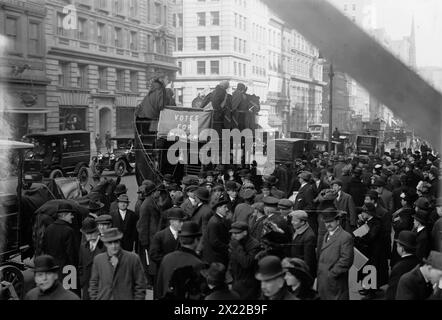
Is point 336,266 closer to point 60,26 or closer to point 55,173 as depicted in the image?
point 60,26

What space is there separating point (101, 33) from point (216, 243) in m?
12.3

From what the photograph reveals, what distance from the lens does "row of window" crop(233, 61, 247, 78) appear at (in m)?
12.7

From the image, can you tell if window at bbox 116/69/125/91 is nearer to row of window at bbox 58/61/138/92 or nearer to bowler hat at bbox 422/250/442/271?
row of window at bbox 58/61/138/92

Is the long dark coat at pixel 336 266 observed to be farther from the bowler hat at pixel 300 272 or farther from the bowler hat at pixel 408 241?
the bowler hat at pixel 300 272

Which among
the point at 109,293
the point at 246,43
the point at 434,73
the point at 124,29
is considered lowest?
the point at 109,293

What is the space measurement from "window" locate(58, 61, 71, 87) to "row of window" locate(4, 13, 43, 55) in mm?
815

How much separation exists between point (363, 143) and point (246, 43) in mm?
19359

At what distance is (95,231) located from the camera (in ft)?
19.8

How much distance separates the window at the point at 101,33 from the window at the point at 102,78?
0.91 m

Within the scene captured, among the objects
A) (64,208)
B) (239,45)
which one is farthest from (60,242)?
(239,45)

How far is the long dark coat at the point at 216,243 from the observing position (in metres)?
6.36

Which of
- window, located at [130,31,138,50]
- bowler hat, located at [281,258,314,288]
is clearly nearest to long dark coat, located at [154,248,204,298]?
bowler hat, located at [281,258,314,288]
